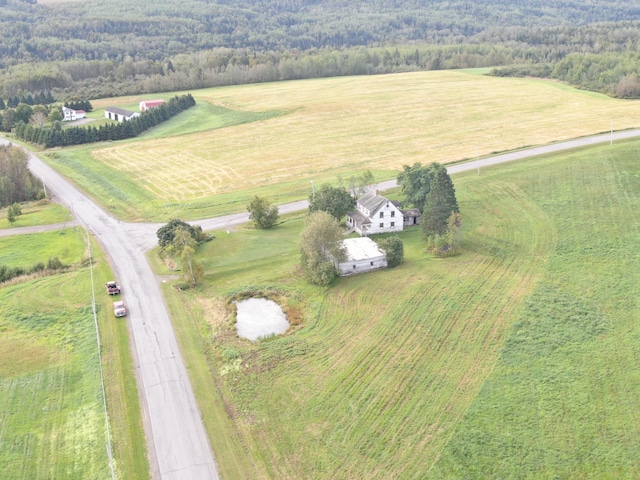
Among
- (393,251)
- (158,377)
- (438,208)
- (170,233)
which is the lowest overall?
(158,377)

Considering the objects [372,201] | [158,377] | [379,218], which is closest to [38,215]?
[372,201]

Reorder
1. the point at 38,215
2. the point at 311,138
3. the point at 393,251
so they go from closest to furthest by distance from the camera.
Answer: the point at 393,251 → the point at 38,215 → the point at 311,138

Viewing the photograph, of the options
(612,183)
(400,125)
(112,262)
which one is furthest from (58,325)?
(400,125)

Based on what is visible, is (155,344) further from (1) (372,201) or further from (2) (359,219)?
(1) (372,201)

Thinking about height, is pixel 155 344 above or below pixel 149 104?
below

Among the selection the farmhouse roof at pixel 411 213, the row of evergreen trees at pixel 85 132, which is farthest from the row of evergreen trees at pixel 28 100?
the farmhouse roof at pixel 411 213

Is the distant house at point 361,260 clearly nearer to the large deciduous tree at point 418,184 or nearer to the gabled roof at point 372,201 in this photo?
the gabled roof at point 372,201

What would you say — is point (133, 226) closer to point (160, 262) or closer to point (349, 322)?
point (160, 262)
